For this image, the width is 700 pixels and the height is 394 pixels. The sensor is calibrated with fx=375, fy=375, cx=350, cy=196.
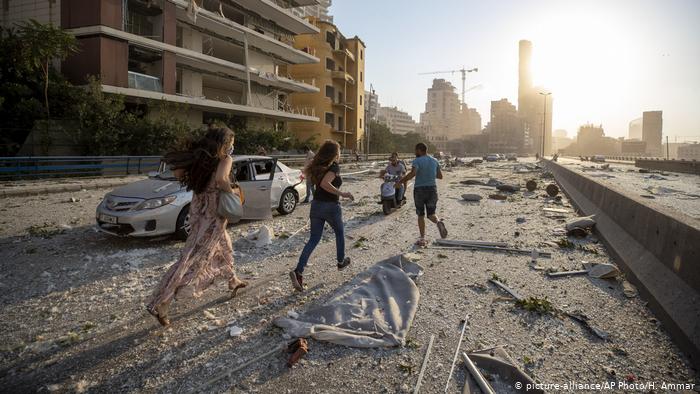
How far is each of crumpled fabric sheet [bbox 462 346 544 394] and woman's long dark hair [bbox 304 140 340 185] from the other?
2.67 meters

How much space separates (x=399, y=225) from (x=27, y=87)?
2221 cm

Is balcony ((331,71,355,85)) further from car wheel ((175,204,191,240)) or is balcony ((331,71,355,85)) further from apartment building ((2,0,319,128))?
car wheel ((175,204,191,240))

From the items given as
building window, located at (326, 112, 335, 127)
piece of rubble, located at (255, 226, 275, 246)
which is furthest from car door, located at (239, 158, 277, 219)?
building window, located at (326, 112, 335, 127)

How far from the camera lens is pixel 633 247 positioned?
5.25 meters

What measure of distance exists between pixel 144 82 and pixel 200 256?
2627 cm

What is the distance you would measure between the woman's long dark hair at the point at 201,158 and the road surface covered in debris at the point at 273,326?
1.41 metres

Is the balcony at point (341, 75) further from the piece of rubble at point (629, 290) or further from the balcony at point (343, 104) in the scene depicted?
the piece of rubble at point (629, 290)

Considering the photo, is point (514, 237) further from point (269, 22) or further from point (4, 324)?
point (269, 22)

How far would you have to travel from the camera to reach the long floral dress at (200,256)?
3.60m

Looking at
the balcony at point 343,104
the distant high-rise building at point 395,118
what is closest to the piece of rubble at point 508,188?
the balcony at point 343,104

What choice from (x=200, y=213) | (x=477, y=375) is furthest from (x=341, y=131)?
(x=477, y=375)

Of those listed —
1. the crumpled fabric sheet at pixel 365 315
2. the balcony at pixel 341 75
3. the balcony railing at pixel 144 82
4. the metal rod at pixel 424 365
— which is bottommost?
the metal rod at pixel 424 365

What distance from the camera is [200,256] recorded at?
3.84 meters

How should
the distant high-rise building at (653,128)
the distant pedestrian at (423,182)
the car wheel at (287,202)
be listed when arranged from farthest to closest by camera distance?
the distant high-rise building at (653,128) → the car wheel at (287,202) → the distant pedestrian at (423,182)
